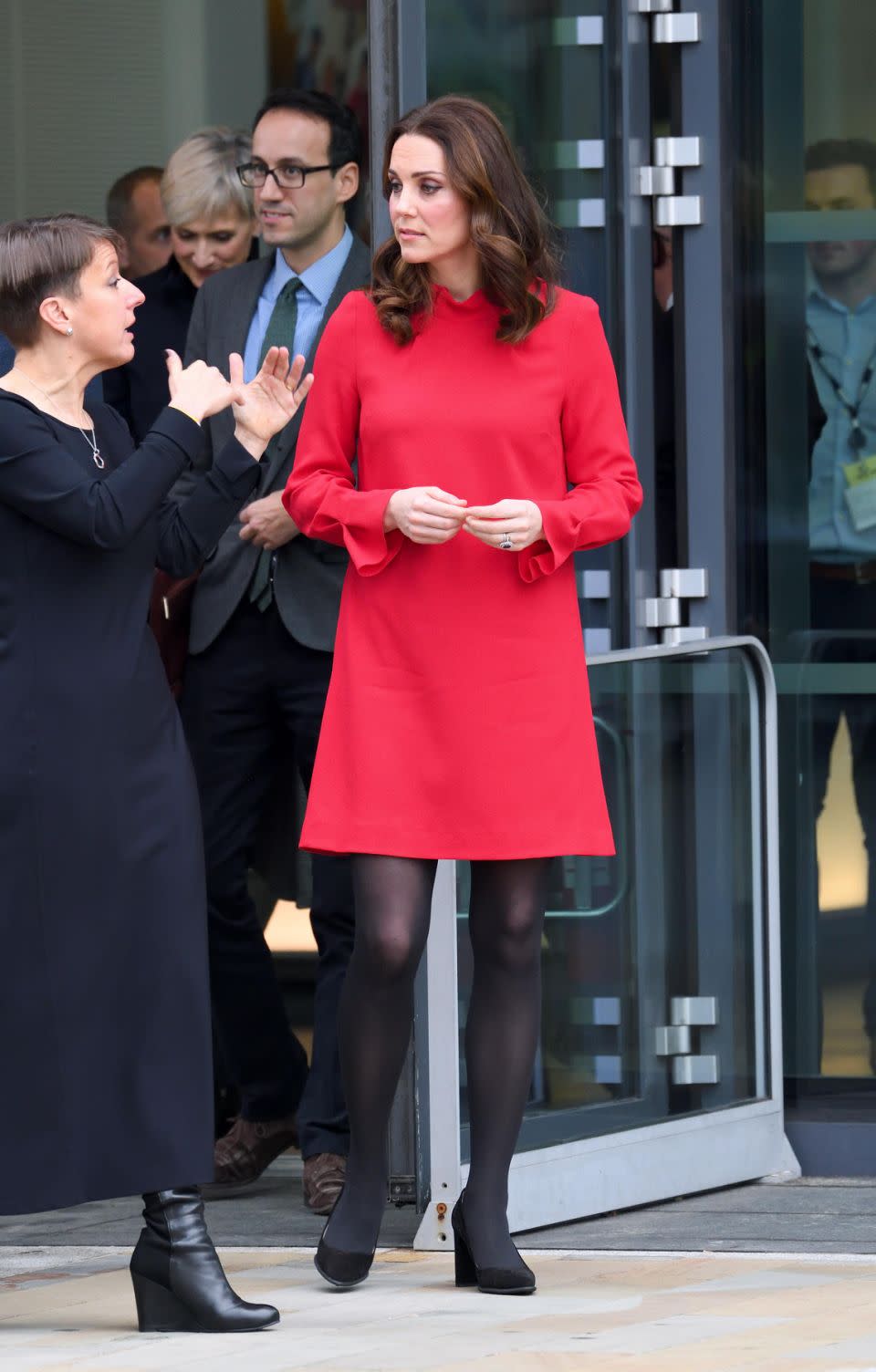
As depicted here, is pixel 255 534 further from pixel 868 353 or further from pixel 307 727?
pixel 868 353

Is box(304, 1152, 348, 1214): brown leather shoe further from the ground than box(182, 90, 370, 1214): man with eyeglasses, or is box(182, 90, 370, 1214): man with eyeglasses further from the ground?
box(182, 90, 370, 1214): man with eyeglasses

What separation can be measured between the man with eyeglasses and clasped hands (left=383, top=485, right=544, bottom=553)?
0.94 m

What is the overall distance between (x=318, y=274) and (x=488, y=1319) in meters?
2.08

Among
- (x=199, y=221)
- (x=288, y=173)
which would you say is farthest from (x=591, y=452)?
(x=199, y=221)

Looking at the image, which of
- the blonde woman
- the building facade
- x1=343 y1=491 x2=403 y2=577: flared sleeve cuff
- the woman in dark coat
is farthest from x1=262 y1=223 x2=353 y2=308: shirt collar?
the woman in dark coat

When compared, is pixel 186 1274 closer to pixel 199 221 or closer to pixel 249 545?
pixel 249 545

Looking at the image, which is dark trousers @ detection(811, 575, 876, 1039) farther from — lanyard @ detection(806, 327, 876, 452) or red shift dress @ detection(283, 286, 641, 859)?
red shift dress @ detection(283, 286, 641, 859)

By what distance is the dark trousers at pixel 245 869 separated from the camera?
15.8 feet

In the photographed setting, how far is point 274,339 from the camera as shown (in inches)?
194

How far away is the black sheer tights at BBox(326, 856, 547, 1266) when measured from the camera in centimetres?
393

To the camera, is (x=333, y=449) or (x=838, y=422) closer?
(x=333, y=449)

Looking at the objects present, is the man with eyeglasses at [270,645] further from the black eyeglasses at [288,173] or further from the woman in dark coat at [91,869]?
the woman in dark coat at [91,869]

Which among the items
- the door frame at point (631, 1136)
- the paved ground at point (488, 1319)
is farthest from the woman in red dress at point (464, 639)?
the door frame at point (631, 1136)

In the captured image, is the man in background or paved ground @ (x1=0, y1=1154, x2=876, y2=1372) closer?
paved ground @ (x1=0, y1=1154, x2=876, y2=1372)
